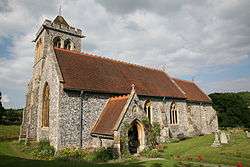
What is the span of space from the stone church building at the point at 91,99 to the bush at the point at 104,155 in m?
0.55

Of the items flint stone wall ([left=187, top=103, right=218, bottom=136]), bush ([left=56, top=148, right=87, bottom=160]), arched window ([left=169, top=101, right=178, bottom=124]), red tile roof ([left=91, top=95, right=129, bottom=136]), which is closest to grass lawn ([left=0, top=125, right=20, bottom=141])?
bush ([left=56, top=148, right=87, bottom=160])

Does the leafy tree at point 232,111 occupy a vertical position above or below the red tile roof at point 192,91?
below

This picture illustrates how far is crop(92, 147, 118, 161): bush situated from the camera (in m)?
16.8

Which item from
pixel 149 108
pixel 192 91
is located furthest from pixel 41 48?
pixel 192 91

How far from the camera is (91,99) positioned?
66.2ft

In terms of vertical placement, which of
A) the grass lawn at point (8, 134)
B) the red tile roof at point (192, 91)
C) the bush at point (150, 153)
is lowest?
the bush at point (150, 153)

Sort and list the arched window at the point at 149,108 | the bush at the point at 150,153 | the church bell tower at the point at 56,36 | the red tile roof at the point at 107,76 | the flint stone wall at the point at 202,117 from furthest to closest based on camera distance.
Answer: the flint stone wall at the point at 202,117
the church bell tower at the point at 56,36
the arched window at the point at 149,108
the red tile roof at the point at 107,76
the bush at the point at 150,153

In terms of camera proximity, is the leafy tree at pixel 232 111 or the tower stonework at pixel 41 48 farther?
the leafy tree at pixel 232 111

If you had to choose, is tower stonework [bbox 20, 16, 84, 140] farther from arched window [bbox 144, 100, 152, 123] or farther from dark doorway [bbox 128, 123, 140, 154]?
arched window [bbox 144, 100, 152, 123]

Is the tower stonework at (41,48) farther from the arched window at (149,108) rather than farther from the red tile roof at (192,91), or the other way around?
the red tile roof at (192,91)

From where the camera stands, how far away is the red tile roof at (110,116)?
18.1 metres

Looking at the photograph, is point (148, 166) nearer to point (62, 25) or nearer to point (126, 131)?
point (126, 131)

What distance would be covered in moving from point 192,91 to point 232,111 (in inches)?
611

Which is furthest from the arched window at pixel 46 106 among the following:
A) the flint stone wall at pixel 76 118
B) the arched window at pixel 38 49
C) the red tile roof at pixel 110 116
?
the arched window at pixel 38 49
